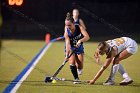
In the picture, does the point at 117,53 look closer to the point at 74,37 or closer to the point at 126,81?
the point at 126,81

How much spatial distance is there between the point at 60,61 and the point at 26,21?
1737cm

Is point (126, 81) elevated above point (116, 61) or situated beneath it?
situated beneath

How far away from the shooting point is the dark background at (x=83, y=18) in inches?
1141

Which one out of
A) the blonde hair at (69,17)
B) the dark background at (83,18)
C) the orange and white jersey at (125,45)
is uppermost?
the blonde hair at (69,17)

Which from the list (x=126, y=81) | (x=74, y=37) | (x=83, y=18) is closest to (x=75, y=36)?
(x=74, y=37)

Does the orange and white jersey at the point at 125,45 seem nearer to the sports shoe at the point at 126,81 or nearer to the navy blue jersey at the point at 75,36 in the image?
the sports shoe at the point at 126,81

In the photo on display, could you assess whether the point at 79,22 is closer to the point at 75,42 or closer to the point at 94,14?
the point at 75,42

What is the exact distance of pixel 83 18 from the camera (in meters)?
30.2

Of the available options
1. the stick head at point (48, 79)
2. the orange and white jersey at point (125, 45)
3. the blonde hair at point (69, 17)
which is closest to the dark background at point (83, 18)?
the stick head at point (48, 79)

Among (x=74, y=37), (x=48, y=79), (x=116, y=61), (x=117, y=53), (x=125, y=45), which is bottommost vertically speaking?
(x=48, y=79)

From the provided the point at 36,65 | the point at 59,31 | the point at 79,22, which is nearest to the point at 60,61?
the point at 36,65

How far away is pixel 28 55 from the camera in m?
17.4

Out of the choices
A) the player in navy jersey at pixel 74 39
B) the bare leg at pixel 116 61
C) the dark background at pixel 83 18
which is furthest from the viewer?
the dark background at pixel 83 18

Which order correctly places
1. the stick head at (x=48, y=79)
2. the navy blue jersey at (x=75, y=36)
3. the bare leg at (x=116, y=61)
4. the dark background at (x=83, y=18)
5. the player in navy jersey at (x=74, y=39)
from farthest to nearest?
1. the dark background at (x=83, y=18)
2. the stick head at (x=48, y=79)
3. the navy blue jersey at (x=75, y=36)
4. the player in navy jersey at (x=74, y=39)
5. the bare leg at (x=116, y=61)
